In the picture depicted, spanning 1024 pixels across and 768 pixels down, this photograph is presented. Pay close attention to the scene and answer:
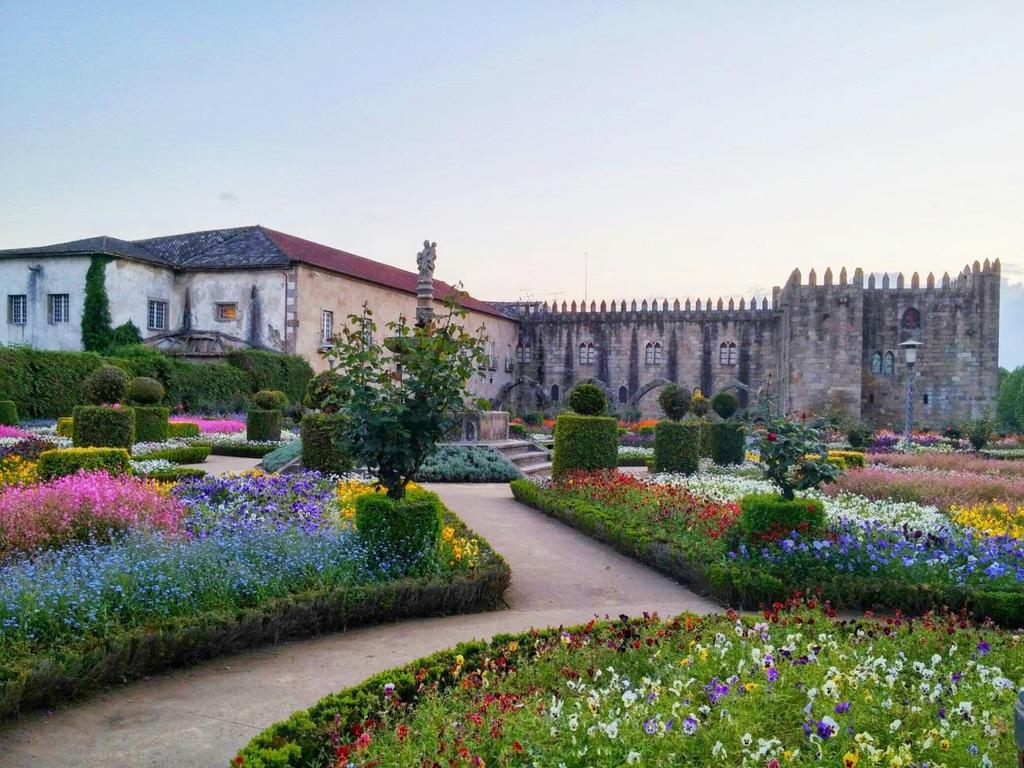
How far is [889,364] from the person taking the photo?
32.1 meters

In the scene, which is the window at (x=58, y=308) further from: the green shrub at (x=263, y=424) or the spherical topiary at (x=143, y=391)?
the green shrub at (x=263, y=424)

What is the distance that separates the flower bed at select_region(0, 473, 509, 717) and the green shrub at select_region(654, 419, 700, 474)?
822cm

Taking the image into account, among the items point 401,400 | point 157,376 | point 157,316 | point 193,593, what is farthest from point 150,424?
point 193,593

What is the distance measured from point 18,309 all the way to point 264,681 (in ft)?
92.4

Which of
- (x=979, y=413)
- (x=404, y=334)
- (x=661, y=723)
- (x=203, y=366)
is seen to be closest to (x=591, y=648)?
(x=661, y=723)

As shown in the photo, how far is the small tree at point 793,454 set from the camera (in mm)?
7156

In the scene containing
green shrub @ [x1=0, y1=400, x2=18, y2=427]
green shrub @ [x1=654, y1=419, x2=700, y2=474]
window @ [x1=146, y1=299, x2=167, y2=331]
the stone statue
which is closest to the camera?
green shrub @ [x1=654, y1=419, x2=700, y2=474]

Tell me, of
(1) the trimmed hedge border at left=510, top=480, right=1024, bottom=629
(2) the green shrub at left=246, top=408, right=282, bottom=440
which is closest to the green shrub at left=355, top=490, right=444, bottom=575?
(1) the trimmed hedge border at left=510, top=480, right=1024, bottom=629

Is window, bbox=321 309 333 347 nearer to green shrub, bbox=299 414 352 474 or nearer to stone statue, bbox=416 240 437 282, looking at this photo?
stone statue, bbox=416 240 437 282

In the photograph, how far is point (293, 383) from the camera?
27.0m

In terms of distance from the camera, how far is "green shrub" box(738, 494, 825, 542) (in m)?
6.89

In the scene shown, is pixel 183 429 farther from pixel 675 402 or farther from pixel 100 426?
pixel 675 402

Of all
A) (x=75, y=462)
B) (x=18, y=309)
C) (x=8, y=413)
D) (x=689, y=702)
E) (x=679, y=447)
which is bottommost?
(x=689, y=702)

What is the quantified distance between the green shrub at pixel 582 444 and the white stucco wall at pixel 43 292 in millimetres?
20240
